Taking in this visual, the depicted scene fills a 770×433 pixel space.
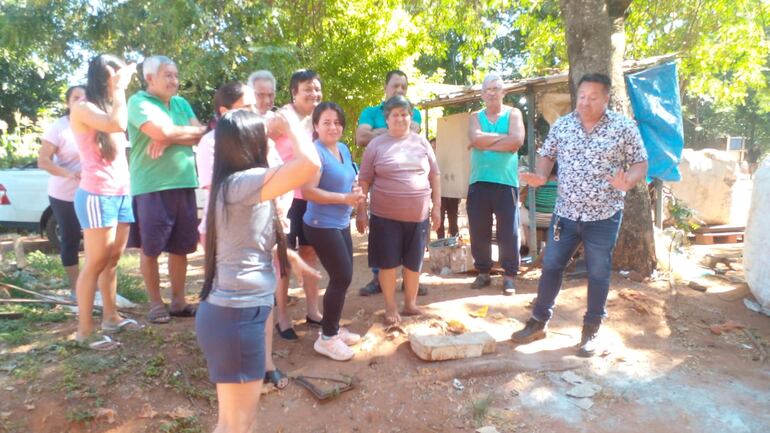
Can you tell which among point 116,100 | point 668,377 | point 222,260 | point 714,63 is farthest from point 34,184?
point 714,63

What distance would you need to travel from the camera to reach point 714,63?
11273 millimetres

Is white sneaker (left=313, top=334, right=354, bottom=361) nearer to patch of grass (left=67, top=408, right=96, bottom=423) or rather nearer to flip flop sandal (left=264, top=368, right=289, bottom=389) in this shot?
flip flop sandal (left=264, top=368, right=289, bottom=389)

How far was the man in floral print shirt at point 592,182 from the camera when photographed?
3627mm

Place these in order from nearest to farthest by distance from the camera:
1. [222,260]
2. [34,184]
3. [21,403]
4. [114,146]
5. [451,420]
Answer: [222,260] < [21,403] < [451,420] < [114,146] < [34,184]

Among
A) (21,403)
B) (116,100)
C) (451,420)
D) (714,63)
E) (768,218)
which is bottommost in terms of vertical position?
(451,420)

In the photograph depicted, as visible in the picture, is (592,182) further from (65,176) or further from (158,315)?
(65,176)

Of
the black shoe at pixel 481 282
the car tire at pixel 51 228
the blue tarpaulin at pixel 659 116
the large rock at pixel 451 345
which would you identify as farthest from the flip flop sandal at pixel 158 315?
the car tire at pixel 51 228

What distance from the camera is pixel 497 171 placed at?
4.86 m

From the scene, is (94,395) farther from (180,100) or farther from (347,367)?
(180,100)

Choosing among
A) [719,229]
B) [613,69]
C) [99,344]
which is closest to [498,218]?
[613,69]

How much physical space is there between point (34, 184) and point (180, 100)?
5.48m

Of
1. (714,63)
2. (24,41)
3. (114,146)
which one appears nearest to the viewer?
(114,146)

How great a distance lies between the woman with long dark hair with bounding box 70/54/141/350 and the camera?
3.20 meters

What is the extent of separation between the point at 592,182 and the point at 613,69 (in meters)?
2.02
